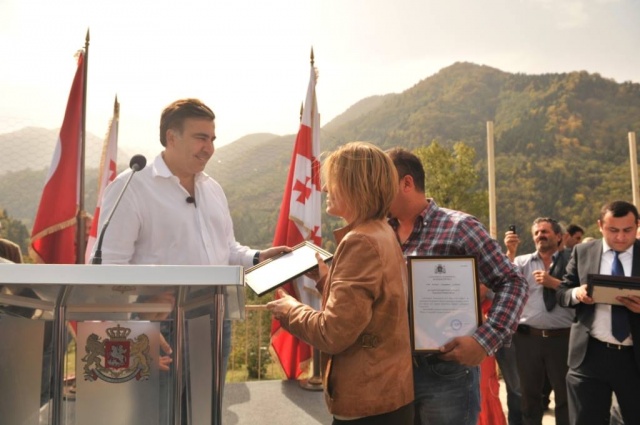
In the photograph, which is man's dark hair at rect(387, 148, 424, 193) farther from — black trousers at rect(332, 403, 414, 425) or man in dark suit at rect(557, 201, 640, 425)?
man in dark suit at rect(557, 201, 640, 425)

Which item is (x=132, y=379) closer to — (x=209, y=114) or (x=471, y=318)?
(x=471, y=318)

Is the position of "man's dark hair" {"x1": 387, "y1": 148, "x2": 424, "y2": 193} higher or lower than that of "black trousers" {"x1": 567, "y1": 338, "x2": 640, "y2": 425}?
higher

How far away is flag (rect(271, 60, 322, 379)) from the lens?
569 cm

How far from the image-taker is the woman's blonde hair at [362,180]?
1521mm

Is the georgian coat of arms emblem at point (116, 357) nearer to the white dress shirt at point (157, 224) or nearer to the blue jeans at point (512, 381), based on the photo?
the white dress shirt at point (157, 224)

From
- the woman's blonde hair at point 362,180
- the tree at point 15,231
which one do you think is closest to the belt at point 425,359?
the woman's blonde hair at point 362,180

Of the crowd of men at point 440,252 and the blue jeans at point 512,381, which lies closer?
the crowd of men at point 440,252

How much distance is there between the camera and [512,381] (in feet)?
15.2

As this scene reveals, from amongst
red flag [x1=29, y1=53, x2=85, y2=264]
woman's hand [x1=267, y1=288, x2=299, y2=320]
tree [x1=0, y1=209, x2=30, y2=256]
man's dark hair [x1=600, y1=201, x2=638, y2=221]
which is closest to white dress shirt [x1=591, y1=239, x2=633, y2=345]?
man's dark hair [x1=600, y1=201, x2=638, y2=221]

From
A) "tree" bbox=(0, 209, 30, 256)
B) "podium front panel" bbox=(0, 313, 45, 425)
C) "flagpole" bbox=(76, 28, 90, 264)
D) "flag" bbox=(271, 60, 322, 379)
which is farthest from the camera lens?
"tree" bbox=(0, 209, 30, 256)

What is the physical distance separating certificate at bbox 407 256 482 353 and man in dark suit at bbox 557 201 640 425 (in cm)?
166

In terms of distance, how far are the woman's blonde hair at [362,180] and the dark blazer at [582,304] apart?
Answer: 2.24 metres

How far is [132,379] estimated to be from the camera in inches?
48.1

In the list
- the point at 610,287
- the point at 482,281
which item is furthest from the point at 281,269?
the point at 610,287
